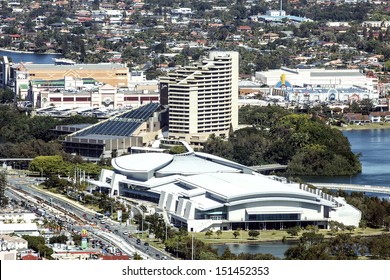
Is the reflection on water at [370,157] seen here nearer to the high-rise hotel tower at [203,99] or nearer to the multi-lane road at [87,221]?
the high-rise hotel tower at [203,99]

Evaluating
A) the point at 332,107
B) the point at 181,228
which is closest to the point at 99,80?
the point at 332,107

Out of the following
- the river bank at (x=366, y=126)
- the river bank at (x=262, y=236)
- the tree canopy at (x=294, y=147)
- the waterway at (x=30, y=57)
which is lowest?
the waterway at (x=30, y=57)

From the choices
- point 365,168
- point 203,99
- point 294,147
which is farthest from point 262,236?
point 203,99

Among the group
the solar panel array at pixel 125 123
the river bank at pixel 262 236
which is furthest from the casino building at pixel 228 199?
the solar panel array at pixel 125 123

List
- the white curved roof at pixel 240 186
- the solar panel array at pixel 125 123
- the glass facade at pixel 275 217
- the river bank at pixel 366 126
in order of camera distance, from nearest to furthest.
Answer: the glass facade at pixel 275 217 → the white curved roof at pixel 240 186 → the solar panel array at pixel 125 123 → the river bank at pixel 366 126

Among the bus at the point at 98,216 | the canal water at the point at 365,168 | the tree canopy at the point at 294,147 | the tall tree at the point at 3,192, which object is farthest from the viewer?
the tree canopy at the point at 294,147

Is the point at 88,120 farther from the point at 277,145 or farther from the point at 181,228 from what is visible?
the point at 181,228

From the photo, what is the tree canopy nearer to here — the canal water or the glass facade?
the canal water

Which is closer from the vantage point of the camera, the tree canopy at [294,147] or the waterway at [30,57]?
the tree canopy at [294,147]
